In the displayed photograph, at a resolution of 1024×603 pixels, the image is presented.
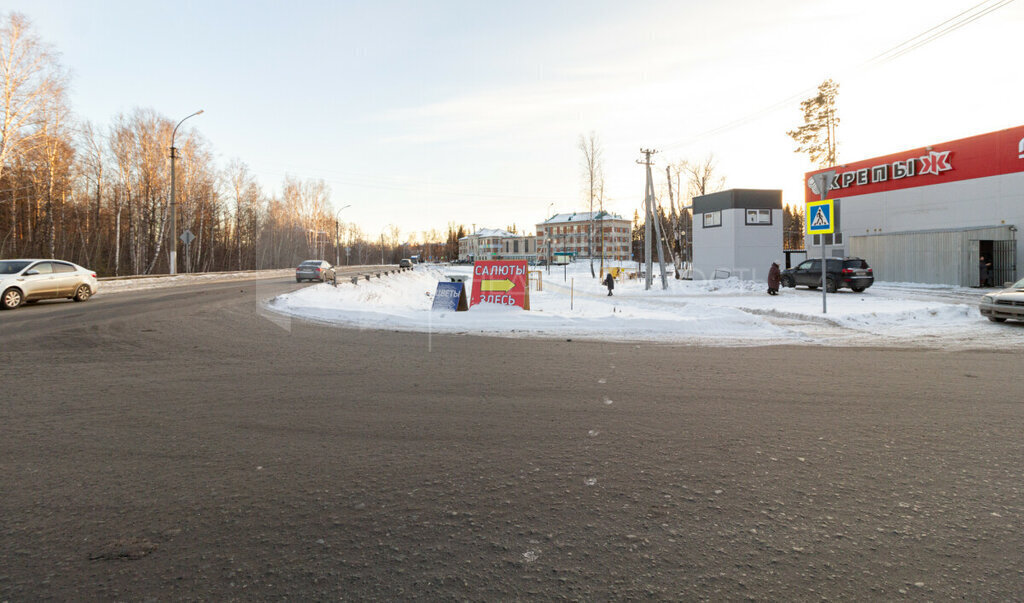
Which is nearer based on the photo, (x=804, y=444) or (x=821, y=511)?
(x=821, y=511)

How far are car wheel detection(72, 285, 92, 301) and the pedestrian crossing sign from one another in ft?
77.2

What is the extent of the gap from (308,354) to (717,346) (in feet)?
24.6

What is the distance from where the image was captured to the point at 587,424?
16.6ft

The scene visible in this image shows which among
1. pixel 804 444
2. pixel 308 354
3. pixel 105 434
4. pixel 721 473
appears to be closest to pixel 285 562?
pixel 721 473

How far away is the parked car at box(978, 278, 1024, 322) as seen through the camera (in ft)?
44.3

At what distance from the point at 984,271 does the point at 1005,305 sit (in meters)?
18.9

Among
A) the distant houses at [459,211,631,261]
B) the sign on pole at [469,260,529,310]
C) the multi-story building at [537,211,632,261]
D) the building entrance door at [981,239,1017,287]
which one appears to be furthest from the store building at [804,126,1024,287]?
the multi-story building at [537,211,632,261]

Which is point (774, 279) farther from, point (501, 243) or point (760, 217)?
point (501, 243)

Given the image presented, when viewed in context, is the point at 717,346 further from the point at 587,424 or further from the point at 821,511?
the point at 821,511

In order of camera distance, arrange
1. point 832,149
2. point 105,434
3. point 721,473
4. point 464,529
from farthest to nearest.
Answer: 1. point 832,149
2. point 105,434
3. point 721,473
4. point 464,529

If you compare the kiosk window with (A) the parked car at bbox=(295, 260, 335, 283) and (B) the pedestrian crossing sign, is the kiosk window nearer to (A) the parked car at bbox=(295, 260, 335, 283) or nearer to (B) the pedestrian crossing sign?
(B) the pedestrian crossing sign

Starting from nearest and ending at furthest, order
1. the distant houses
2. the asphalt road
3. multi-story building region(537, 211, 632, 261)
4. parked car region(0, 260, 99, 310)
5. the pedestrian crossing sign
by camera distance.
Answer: the asphalt road, the pedestrian crossing sign, parked car region(0, 260, 99, 310), the distant houses, multi-story building region(537, 211, 632, 261)

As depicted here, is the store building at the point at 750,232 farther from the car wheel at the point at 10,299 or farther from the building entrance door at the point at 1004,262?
the car wheel at the point at 10,299

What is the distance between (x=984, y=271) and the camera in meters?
28.3
